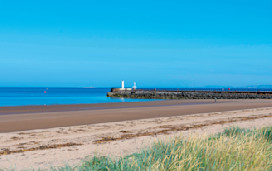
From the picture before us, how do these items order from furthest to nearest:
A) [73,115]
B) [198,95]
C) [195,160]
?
[198,95] < [73,115] < [195,160]

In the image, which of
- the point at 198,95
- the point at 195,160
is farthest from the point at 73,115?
the point at 198,95

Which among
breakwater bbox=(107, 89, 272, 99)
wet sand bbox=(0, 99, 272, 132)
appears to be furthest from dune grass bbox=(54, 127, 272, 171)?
breakwater bbox=(107, 89, 272, 99)

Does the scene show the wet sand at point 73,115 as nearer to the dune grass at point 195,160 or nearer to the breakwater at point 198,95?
the dune grass at point 195,160

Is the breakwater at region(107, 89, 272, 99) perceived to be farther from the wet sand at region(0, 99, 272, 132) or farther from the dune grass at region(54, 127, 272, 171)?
the dune grass at region(54, 127, 272, 171)

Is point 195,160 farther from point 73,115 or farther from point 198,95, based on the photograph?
point 198,95

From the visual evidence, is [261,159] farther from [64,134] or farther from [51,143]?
[64,134]

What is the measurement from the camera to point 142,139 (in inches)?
Answer: 391

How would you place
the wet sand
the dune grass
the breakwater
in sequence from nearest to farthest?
the dune grass < the wet sand < the breakwater

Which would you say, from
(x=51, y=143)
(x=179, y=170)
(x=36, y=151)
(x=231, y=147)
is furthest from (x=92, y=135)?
(x=179, y=170)

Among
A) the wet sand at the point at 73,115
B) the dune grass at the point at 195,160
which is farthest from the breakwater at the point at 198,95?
the dune grass at the point at 195,160

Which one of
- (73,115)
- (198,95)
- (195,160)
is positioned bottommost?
(73,115)

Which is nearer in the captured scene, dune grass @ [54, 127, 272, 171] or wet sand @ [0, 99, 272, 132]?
dune grass @ [54, 127, 272, 171]

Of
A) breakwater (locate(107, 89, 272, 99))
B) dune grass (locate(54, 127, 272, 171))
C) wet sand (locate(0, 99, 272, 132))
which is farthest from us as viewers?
breakwater (locate(107, 89, 272, 99))

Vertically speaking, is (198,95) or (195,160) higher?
(198,95)
